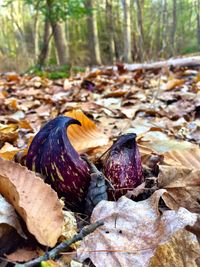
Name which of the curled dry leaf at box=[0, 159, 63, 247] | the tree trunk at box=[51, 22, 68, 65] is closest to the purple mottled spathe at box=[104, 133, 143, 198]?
the curled dry leaf at box=[0, 159, 63, 247]

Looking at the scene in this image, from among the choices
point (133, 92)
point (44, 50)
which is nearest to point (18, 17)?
point (44, 50)

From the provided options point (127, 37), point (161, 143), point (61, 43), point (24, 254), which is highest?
point (24, 254)

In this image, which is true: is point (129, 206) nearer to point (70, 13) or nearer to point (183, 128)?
point (183, 128)

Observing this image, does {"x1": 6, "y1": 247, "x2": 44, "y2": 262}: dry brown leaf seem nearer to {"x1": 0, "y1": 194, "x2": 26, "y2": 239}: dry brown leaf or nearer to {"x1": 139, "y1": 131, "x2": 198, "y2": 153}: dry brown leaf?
{"x1": 0, "y1": 194, "x2": 26, "y2": 239}: dry brown leaf

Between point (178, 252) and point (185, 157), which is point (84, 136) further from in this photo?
point (178, 252)

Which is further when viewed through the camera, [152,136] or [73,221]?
[152,136]

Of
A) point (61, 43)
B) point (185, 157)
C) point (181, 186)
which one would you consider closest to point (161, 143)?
point (185, 157)
